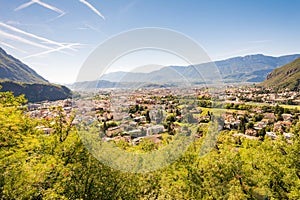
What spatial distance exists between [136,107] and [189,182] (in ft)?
18.9

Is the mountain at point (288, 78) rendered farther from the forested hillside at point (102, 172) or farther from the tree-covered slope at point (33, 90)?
the tree-covered slope at point (33, 90)

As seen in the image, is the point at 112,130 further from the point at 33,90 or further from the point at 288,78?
the point at 288,78

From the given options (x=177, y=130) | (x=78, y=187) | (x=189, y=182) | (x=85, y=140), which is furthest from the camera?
(x=177, y=130)

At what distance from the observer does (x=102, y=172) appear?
11797 millimetres

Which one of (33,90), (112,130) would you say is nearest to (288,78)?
(33,90)

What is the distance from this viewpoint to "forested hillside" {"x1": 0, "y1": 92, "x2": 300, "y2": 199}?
8.27 metres

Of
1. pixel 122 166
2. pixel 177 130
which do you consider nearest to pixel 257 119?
pixel 177 130

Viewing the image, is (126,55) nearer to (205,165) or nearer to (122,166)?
(122,166)

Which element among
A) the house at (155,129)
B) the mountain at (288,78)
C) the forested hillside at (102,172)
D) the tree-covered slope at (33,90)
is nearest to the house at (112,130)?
the forested hillside at (102,172)

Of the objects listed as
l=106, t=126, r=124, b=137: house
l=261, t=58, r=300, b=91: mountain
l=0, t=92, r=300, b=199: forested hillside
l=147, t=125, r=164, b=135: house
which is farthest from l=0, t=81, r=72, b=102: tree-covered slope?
l=261, t=58, r=300, b=91: mountain

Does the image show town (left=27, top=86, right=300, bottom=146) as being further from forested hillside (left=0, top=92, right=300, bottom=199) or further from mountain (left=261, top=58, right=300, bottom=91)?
mountain (left=261, top=58, right=300, bottom=91)

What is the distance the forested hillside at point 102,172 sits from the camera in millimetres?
8273

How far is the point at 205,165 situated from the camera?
13.6 meters

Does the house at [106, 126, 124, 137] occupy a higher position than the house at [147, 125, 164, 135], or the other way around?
the house at [106, 126, 124, 137]
